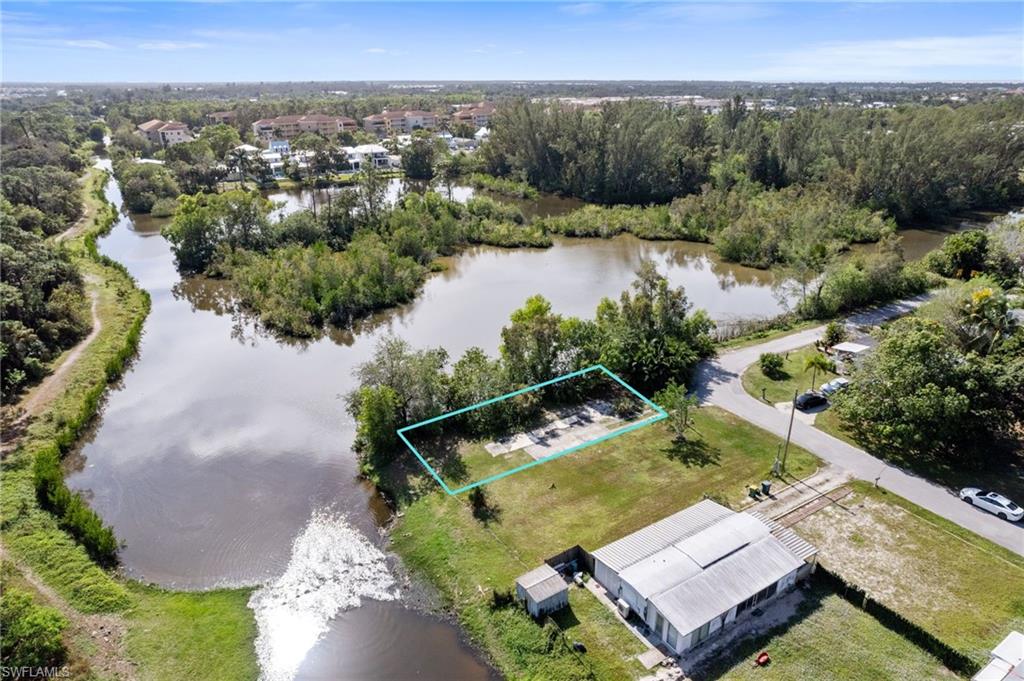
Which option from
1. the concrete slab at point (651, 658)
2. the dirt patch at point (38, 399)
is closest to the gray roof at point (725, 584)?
the concrete slab at point (651, 658)

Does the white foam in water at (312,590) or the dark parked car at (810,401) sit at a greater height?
the dark parked car at (810,401)

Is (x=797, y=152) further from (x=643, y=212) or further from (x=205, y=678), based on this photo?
(x=205, y=678)

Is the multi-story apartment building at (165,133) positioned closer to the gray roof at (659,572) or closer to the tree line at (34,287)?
the tree line at (34,287)

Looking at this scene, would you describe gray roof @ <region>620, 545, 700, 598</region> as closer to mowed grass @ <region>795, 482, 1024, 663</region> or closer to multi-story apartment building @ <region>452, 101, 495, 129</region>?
mowed grass @ <region>795, 482, 1024, 663</region>

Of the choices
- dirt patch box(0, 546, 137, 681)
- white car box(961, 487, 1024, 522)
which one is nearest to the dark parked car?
white car box(961, 487, 1024, 522)

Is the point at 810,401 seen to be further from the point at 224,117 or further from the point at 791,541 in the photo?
the point at 224,117

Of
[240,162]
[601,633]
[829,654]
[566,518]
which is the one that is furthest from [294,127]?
[829,654]
